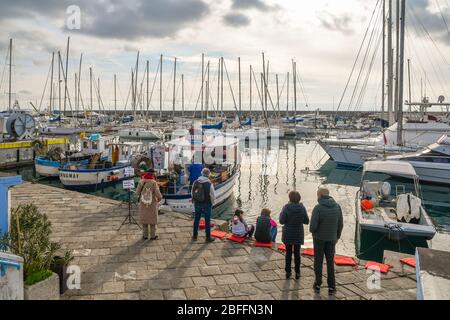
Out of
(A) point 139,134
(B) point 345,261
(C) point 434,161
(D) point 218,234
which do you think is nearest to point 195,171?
(D) point 218,234

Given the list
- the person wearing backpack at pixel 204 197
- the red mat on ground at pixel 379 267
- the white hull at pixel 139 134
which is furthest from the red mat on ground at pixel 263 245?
the white hull at pixel 139 134

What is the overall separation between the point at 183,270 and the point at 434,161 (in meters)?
21.7

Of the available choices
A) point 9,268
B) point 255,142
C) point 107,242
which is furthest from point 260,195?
point 255,142

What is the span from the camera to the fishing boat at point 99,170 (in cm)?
2098

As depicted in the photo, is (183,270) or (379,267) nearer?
(183,270)

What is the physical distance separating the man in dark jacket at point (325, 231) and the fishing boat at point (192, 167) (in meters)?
8.72

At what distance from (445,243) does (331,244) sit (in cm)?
1001

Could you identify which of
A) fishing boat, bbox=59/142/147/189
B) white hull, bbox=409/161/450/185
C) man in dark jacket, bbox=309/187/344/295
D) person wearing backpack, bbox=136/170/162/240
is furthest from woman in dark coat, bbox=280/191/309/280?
white hull, bbox=409/161/450/185

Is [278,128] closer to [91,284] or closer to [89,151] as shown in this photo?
[89,151]

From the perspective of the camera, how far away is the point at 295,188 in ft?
Answer: 77.4

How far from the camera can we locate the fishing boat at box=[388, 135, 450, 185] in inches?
885

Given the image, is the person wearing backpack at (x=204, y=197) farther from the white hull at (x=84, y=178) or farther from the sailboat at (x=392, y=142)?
the sailboat at (x=392, y=142)

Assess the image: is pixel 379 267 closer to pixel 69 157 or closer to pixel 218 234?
pixel 218 234

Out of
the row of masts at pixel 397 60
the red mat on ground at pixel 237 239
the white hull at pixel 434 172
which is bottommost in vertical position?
the red mat on ground at pixel 237 239
